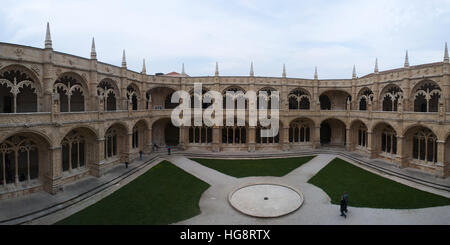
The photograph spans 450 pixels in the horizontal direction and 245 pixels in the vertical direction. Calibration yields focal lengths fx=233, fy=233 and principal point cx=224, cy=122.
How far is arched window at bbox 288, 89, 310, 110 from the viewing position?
34938 mm

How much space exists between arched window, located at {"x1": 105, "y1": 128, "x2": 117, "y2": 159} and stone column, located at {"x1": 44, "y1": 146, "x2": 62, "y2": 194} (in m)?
6.21

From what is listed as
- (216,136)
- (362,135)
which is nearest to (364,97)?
(362,135)

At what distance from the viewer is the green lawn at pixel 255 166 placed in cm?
2344

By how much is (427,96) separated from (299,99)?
14.6 meters

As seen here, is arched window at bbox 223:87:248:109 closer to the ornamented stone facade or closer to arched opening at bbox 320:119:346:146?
the ornamented stone facade

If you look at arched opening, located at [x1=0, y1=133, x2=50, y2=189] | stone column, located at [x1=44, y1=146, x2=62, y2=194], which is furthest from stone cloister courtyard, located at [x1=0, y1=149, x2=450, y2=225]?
arched opening, located at [x1=0, y1=133, x2=50, y2=189]

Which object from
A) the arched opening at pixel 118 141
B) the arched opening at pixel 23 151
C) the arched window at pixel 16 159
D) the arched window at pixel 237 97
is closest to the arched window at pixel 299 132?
the arched window at pixel 237 97

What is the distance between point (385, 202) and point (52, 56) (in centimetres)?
2679

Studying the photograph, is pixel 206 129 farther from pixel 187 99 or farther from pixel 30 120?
pixel 30 120

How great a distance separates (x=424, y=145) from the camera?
25703mm

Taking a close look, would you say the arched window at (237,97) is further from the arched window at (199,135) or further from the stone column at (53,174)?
the stone column at (53,174)

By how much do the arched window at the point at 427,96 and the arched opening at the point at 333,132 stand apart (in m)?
10.2
